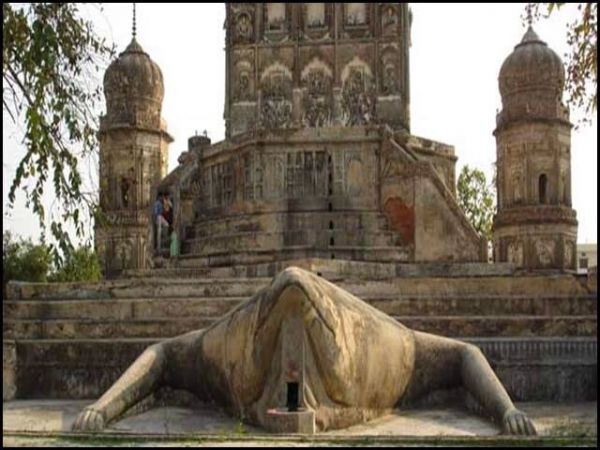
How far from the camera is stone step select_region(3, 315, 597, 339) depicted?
11.6 metres

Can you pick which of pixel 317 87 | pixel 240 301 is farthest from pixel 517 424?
pixel 317 87

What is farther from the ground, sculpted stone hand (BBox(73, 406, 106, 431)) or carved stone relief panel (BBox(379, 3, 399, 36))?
carved stone relief panel (BBox(379, 3, 399, 36))

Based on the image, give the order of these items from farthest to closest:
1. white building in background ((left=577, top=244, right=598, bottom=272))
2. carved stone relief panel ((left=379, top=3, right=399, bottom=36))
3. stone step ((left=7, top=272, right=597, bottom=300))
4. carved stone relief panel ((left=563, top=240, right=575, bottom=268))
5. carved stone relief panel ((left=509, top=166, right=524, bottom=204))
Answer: white building in background ((left=577, top=244, right=598, bottom=272))
carved stone relief panel ((left=379, top=3, right=399, bottom=36))
carved stone relief panel ((left=509, top=166, right=524, bottom=204))
carved stone relief panel ((left=563, top=240, right=575, bottom=268))
stone step ((left=7, top=272, right=597, bottom=300))

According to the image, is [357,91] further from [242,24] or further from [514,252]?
[514,252]

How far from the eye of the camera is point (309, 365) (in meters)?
8.10

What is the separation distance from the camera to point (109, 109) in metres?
29.3

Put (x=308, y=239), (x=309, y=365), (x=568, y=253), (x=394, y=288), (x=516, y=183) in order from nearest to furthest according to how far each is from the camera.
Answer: (x=309, y=365), (x=394, y=288), (x=308, y=239), (x=568, y=253), (x=516, y=183)

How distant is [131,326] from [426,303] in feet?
12.7

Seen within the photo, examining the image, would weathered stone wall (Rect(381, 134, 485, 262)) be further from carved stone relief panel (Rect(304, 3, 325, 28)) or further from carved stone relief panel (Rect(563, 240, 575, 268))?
carved stone relief panel (Rect(304, 3, 325, 28))

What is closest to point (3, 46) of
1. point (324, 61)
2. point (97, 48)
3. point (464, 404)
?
point (97, 48)

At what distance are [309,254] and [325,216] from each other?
4.72 ft

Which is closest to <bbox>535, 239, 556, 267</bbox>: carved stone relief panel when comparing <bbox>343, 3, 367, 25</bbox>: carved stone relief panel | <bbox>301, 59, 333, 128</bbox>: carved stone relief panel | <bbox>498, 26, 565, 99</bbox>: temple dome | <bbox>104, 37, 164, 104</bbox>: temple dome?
<bbox>498, 26, 565, 99</bbox>: temple dome

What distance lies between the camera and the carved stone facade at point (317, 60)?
28.8 meters

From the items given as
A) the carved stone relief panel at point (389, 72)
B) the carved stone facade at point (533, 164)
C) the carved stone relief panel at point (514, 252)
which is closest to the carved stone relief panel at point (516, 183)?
the carved stone facade at point (533, 164)
